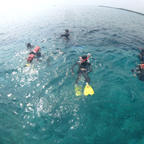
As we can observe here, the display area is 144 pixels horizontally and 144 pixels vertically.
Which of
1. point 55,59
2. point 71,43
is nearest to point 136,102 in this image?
point 55,59

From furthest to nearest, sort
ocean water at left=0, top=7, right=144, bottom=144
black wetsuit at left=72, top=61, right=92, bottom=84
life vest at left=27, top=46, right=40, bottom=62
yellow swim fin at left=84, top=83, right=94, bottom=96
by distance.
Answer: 1. life vest at left=27, top=46, right=40, bottom=62
2. black wetsuit at left=72, top=61, right=92, bottom=84
3. yellow swim fin at left=84, top=83, right=94, bottom=96
4. ocean water at left=0, top=7, right=144, bottom=144

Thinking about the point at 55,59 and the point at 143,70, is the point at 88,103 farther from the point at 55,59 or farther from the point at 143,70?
the point at 55,59

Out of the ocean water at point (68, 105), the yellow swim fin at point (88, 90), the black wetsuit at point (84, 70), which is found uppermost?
the black wetsuit at point (84, 70)

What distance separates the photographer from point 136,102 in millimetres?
6828

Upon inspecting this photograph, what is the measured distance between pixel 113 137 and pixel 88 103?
7.36ft

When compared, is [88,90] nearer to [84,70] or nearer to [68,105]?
[68,105]

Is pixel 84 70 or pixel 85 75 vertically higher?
pixel 84 70

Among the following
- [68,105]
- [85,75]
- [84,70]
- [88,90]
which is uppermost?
[84,70]

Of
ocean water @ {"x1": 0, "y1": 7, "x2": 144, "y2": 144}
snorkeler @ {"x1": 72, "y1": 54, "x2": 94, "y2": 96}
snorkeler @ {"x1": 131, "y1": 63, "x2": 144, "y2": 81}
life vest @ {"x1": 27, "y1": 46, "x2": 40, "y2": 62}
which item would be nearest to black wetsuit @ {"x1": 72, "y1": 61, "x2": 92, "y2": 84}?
snorkeler @ {"x1": 72, "y1": 54, "x2": 94, "y2": 96}

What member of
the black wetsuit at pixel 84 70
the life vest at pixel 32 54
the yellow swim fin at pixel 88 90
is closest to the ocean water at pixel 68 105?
the yellow swim fin at pixel 88 90

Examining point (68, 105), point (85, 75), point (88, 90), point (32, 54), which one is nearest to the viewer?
point (68, 105)

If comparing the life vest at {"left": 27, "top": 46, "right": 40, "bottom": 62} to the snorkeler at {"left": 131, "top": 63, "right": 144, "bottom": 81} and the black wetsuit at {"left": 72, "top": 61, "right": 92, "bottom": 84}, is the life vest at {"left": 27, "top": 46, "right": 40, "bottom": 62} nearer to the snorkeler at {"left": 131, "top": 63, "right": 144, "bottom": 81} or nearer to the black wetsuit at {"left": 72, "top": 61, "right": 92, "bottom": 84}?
the black wetsuit at {"left": 72, "top": 61, "right": 92, "bottom": 84}

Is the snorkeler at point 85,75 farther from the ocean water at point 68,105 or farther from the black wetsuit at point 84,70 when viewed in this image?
the ocean water at point 68,105

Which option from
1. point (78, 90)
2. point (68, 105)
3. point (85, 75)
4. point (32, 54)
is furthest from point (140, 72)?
point (32, 54)
